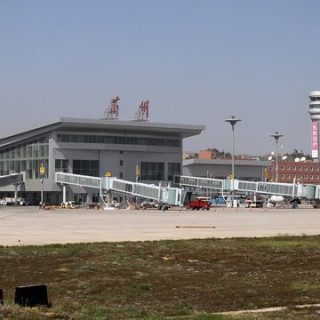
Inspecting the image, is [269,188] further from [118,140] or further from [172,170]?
[118,140]

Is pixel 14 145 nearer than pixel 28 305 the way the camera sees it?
No

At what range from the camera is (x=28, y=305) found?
1470 cm

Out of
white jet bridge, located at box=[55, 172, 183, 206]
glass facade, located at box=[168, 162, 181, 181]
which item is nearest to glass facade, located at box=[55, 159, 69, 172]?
white jet bridge, located at box=[55, 172, 183, 206]

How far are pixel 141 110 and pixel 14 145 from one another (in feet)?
115

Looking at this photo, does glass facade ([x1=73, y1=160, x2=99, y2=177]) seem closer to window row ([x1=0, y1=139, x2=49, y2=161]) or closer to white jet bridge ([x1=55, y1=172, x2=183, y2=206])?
window row ([x1=0, y1=139, x2=49, y2=161])

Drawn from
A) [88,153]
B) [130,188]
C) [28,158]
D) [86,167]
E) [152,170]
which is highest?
[88,153]

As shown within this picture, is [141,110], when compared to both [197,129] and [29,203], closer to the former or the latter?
[197,129]

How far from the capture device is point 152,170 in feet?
631

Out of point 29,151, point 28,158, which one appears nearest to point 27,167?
point 28,158

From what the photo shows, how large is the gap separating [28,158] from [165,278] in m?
167

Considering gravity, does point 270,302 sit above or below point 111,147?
below

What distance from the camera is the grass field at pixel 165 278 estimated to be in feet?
49.7

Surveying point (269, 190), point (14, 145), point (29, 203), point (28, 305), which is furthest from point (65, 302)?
point (14, 145)

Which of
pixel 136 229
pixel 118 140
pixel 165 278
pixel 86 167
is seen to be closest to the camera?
pixel 165 278
